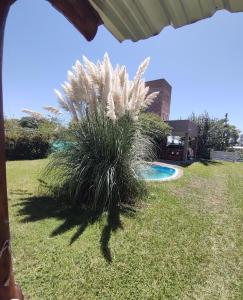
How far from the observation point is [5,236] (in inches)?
48.8

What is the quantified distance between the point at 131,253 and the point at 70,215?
53.5 inches

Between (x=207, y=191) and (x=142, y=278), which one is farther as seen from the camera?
(x=207, y=191)

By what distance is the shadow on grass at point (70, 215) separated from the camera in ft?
9.78

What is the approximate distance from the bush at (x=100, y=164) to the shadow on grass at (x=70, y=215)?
23 cm

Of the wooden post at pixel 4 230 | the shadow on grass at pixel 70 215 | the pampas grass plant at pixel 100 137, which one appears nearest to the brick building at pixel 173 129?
the pampas grass plant at pixel 100 137

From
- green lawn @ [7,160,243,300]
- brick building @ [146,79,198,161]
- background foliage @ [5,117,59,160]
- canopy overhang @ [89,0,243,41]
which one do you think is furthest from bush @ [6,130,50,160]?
canopy overhang @ [89,0,243,41]

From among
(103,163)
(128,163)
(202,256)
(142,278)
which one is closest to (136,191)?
(128,163)

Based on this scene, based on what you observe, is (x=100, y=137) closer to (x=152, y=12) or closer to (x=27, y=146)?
(x=152, y=12)

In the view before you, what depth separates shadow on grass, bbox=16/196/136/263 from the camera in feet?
9.78

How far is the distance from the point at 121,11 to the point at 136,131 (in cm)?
293

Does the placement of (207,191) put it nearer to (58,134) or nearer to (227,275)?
(227,275)

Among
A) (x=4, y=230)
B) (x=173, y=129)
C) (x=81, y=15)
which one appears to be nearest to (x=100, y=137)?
(x=81, y=15)

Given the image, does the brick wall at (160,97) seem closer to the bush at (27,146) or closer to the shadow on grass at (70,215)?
the bush at (27,146)

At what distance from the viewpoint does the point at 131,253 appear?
2586 mm
